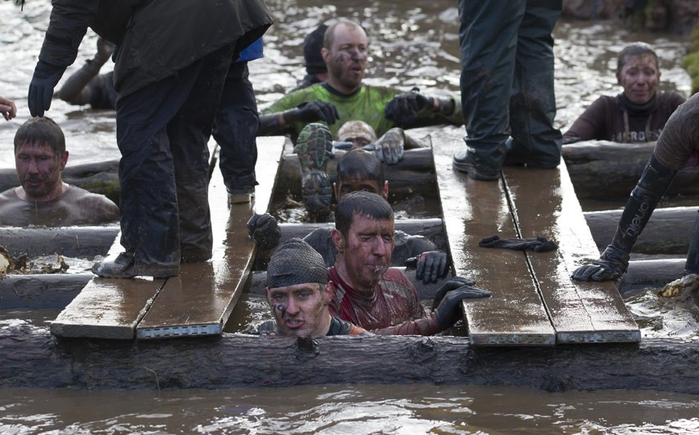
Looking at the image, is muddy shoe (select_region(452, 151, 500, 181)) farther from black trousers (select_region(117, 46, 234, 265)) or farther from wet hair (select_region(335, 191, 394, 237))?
black trousers (select_region(117, 46, 234, 265))

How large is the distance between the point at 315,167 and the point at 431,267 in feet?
5.38

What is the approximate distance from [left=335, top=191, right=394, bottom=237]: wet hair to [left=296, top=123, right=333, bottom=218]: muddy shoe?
5.75 ft

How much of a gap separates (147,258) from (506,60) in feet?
7.97

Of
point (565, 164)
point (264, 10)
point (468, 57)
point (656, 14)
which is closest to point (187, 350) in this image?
point (264, 10)

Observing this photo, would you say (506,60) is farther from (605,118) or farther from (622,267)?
(605,118)

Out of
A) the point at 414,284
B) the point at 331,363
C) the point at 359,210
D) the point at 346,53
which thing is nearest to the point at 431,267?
the point at 414,284

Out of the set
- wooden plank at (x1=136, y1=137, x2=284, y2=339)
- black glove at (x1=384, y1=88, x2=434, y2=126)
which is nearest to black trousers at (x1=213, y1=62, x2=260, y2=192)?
wooden plank at (x1=136, y1=137, x2=284, y2=339)

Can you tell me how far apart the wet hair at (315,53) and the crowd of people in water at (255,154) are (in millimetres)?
2237

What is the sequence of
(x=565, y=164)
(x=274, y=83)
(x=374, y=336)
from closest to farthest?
(x=374, y=336), (x=565, y=164), (x=274, y=83)

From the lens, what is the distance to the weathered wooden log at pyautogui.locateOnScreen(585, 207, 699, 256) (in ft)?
23.1

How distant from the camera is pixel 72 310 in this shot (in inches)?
208

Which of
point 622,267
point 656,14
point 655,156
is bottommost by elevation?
point 656,14

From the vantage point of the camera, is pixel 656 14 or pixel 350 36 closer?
pixel 350 36

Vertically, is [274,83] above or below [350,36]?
below
